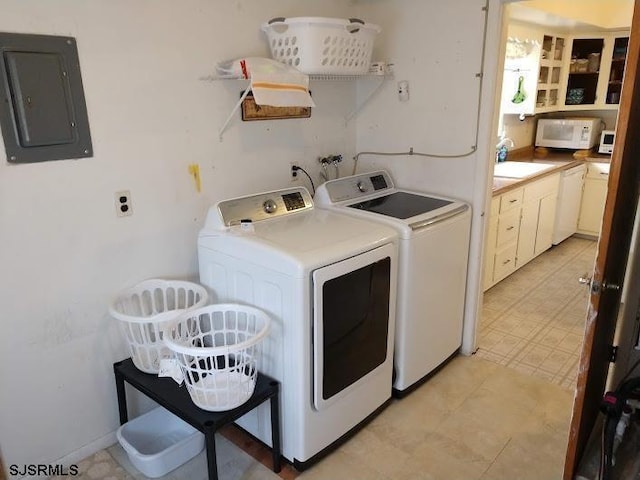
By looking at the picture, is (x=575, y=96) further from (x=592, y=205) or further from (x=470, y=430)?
(x=470, y=430)

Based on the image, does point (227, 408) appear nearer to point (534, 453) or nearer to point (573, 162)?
point (534, 453)

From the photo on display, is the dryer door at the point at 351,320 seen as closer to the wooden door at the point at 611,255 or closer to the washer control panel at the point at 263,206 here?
the washer control panel at the point at 263,206

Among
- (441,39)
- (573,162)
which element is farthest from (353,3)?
(573,162)

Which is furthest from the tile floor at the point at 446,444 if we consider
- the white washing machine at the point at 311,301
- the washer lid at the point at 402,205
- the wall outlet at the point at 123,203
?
the wall outlet at the point at 123,203

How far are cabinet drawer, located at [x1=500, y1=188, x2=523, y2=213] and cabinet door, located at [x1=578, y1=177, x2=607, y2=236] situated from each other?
151 cm

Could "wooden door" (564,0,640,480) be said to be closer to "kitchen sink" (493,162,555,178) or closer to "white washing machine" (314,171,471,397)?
"white washing machine" (314,171,471,397)

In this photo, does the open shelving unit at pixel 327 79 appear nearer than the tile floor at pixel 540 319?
Yes

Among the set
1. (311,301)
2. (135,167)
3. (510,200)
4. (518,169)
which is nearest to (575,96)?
(518,169)

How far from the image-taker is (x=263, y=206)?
238cm

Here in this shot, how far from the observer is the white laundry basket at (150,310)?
2.01m

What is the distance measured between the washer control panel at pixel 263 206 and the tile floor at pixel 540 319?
4.92 ft

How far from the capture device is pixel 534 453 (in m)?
2.18

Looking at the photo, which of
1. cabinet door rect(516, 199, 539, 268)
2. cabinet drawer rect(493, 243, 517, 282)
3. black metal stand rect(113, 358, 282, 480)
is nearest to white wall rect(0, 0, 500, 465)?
black metal stand rect(113, 358, 282, 480)

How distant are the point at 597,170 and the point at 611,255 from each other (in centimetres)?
387
